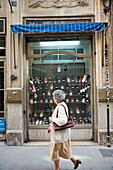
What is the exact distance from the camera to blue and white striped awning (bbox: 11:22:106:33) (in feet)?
19.4

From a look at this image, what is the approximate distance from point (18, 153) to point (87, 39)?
4.62 m

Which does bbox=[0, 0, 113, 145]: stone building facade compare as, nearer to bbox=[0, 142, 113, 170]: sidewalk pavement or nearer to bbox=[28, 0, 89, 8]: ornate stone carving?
bbox=[28, 0, 89, 8]: ornate stone carving

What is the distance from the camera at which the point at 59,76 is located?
22.6 ft

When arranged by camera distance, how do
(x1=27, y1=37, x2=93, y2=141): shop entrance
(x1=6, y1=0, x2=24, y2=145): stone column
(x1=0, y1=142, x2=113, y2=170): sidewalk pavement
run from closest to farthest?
1. (x1=0, y1=142, x2=113, y2=170): sidewalk pavement
2. (x1=6, y1=0, x2=24, y2=145): stone column
3. (x1=27, y1=37, x2=93, y2=141): shop entrance

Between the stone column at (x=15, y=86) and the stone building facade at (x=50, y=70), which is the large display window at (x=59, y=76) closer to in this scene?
the stone building facade at (x=50, y=70)

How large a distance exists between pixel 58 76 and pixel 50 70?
0.38 m

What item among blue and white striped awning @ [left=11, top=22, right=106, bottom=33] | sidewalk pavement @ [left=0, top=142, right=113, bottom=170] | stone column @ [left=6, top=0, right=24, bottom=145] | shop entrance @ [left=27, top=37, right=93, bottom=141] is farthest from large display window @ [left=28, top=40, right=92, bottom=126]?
sidewalk pavement @ [left=0, top=142, right=113, bottom=170]

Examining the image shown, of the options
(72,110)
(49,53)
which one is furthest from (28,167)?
(49,53)

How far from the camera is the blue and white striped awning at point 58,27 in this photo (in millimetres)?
5898

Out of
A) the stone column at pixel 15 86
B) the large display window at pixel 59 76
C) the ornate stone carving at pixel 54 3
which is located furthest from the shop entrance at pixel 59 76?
A: the ornate stone carving at pixel 54 3

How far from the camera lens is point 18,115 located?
20.3 feet

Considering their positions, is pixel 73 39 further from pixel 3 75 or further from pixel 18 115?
pixel 18 115

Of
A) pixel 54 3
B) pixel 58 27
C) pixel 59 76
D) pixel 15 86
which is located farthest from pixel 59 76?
pixel 54 3

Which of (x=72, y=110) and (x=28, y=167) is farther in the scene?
(x=72, y=110)
